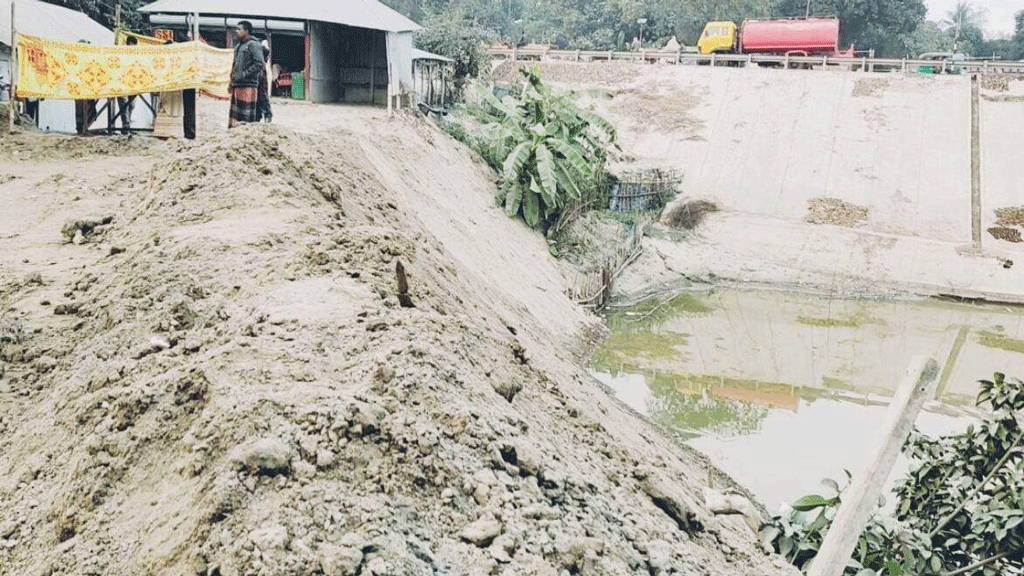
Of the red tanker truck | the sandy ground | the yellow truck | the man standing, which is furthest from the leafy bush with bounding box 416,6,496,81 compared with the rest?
the sandy ground

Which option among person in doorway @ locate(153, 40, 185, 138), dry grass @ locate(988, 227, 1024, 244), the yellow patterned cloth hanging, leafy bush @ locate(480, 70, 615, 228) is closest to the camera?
person in doorway @ locate(153, 40, 185, 138)

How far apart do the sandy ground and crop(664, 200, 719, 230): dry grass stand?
51.0ft

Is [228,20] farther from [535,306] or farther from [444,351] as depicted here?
[444,351]

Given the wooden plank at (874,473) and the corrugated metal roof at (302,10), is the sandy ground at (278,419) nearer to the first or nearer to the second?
the wooden plank at (874,473)

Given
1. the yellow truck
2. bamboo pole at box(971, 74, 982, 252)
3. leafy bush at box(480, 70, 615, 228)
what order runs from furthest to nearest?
the yellow truck
bamboo pole at box(971, 74, 982, 252)
leafy bush at box(480, 70, 615, 228)

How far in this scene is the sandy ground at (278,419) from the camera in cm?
346

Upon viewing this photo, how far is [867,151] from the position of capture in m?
26.3

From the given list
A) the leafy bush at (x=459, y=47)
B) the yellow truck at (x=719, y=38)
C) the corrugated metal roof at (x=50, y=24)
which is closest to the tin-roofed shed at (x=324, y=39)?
the corrugated metal roof at (x=50, y=24)

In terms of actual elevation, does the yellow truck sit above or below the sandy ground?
above

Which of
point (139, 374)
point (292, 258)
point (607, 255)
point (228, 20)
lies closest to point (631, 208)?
point (607, 255)

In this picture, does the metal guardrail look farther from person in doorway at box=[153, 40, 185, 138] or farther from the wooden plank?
the wooden plank

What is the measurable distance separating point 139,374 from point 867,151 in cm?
2512

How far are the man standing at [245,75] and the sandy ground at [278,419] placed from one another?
2932 millimetres

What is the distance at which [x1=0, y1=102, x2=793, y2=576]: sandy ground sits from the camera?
3.46m
